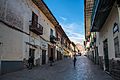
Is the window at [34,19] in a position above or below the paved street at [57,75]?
above

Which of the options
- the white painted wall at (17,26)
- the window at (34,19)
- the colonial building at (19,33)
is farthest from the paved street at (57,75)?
the window at (34,19)

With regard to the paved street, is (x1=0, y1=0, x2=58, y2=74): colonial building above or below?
above

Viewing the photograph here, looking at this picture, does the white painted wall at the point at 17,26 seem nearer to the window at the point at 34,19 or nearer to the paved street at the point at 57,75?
the window at the point at 34,19

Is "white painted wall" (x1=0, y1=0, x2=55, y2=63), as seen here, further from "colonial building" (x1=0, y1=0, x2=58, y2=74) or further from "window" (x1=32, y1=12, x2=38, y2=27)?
"window" (x1=32, y1=12, x2=38, y2=27)

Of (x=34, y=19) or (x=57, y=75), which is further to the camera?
(x=34, y=19)

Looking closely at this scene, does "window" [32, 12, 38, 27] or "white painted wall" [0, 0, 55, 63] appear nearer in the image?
"white painted wall" [0, 0, 55, 63]

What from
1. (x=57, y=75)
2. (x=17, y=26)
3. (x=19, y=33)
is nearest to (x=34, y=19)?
(x=19, y=33)

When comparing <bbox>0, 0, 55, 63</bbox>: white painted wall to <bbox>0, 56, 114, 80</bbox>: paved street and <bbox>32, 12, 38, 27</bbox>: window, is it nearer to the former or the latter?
<bbox>32, 12, 38, 27</bbox>: window

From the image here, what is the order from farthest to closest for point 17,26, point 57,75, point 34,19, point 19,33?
1. point 34,19
2. point 19,33
3. point 17,26
4. point 57,75

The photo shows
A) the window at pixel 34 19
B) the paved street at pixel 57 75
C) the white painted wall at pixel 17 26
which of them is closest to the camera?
the paved street at pixel 57 75

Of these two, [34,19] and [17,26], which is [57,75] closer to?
[17,26]

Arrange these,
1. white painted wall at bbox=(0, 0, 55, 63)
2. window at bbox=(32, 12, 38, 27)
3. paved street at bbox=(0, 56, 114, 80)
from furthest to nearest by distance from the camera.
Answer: window at bbox=(32, 12, 38, 27)
white painted wall at bbox=(0, 0, 55, 63)
paved street at bbox=(0, 56, 114, 80)

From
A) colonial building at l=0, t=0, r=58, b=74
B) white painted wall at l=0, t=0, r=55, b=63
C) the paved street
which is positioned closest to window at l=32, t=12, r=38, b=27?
colonial building at l=0, t=0, r=58, b=74

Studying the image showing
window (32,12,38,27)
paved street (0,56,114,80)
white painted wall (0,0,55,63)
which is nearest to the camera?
paved street (0,56,114,80)
